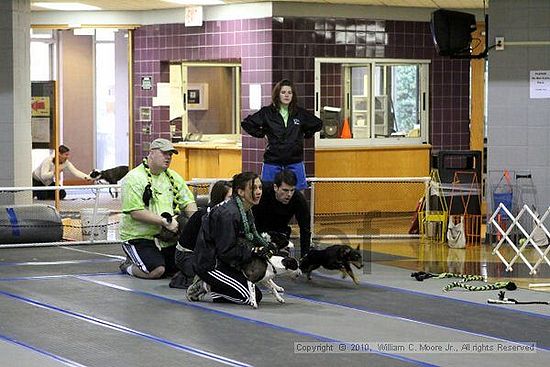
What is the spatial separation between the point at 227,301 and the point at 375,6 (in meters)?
8.29

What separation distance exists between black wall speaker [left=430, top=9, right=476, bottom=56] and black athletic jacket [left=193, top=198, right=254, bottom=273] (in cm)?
440

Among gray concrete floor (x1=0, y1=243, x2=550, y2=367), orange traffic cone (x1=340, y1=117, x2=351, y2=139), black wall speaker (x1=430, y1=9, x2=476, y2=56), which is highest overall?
black wall speaker (x1=430, y1=9, x2=476, y2=56)

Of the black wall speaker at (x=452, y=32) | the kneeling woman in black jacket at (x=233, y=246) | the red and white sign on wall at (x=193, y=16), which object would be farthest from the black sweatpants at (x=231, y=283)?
the red and white sign on wall at (x=193, y=16)

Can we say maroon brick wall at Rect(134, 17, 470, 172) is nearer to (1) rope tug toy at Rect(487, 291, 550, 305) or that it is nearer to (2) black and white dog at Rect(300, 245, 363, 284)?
(2) black and white dog at Rect(300, 245, 363, 284)

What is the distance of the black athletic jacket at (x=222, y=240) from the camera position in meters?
9.12

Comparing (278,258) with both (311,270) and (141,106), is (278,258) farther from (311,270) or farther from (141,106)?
(141,106)

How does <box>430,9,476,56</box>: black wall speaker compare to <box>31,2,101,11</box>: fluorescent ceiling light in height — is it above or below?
below

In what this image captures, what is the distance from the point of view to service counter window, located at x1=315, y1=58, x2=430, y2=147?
659 inches

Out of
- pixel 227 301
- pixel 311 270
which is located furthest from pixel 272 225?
pixel 227 301

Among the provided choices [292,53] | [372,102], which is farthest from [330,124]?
[292,53]

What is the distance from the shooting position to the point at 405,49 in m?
17.0

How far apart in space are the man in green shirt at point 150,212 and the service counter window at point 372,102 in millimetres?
6022

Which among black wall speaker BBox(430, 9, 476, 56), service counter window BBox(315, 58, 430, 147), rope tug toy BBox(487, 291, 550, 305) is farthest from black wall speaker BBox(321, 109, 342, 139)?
rope tug toy BBox(487, 291, 550, 305)

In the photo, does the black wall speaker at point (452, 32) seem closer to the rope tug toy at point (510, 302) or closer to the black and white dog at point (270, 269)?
the black and white dog at point (270, 269)
